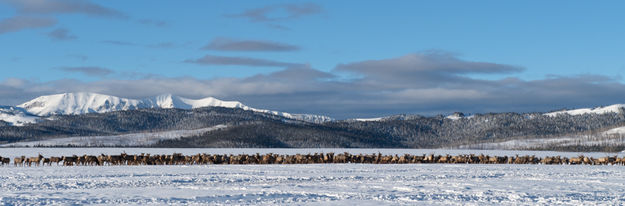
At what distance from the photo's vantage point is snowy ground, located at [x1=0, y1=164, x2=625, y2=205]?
27.1 metres

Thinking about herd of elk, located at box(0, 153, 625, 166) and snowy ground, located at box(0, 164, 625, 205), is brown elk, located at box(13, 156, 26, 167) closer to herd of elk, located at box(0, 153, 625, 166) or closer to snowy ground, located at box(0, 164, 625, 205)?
herd of elk, located at box(0, 153, 625, 166)

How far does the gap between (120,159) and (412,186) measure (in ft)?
102

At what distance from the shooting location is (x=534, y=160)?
224 ft

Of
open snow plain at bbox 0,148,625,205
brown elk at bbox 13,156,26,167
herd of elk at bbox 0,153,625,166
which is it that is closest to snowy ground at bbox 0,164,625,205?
open snow plain at bbox 0,148,625,205

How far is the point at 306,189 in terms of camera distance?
104 ft

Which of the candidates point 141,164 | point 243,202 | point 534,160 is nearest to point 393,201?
point 243,202

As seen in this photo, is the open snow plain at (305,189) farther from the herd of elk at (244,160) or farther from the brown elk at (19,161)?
the herd of elk at (244,160)

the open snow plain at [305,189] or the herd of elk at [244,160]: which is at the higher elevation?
the herd of elk at [244,160]

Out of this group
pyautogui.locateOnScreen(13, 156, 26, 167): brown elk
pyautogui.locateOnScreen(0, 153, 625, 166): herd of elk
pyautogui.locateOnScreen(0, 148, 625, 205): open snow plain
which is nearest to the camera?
pyautogui.locateOnScreen(0, 148, 625, 205): open snow plain

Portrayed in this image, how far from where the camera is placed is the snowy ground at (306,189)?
27.1 metres

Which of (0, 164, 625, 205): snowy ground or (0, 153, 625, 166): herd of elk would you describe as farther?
(0, 153, 625, 166): herd of elk

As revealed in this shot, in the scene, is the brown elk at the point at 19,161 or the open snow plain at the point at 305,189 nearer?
the open snow plain at the point at 305,189

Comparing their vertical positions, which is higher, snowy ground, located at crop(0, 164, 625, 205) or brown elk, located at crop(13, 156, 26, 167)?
brown elk, located at crop(13, 156, 26, 167)

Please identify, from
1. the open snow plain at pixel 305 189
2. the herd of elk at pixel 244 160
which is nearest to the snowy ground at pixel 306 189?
the open snow plain at pixel 305 189
